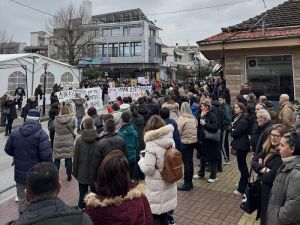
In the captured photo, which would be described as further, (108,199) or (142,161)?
(142,161)

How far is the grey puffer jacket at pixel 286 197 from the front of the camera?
2.76m

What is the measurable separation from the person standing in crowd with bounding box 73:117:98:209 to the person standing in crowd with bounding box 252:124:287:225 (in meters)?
2.57

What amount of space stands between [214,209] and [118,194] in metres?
3.46

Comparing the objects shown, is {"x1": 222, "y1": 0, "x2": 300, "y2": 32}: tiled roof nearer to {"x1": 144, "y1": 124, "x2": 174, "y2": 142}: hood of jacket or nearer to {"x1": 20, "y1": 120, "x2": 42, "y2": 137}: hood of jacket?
{"x1": 144, "y1": 124, "x2": 174, "y2": 142}: hood of jacket

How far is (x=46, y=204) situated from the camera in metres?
2.08

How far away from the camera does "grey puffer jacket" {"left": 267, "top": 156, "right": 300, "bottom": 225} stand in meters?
2.76

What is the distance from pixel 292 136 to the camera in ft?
10.5

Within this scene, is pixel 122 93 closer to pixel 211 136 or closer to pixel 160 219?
pixel 211 136

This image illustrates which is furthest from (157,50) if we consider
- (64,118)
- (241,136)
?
(241,136)

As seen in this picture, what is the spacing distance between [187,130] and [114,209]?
412 centimetres

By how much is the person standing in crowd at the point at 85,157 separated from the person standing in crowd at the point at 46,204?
2.86 m

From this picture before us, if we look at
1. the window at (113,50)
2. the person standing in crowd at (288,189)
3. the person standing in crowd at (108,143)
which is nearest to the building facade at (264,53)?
the person standing in crowd at (108,143)

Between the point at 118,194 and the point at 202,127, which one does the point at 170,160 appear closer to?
the point at 118,194

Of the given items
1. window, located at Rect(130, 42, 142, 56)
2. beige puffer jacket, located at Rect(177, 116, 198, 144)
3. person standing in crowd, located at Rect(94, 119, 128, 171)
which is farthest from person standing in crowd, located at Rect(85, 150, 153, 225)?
window, located at Rect(130, 42, 142, 56)
